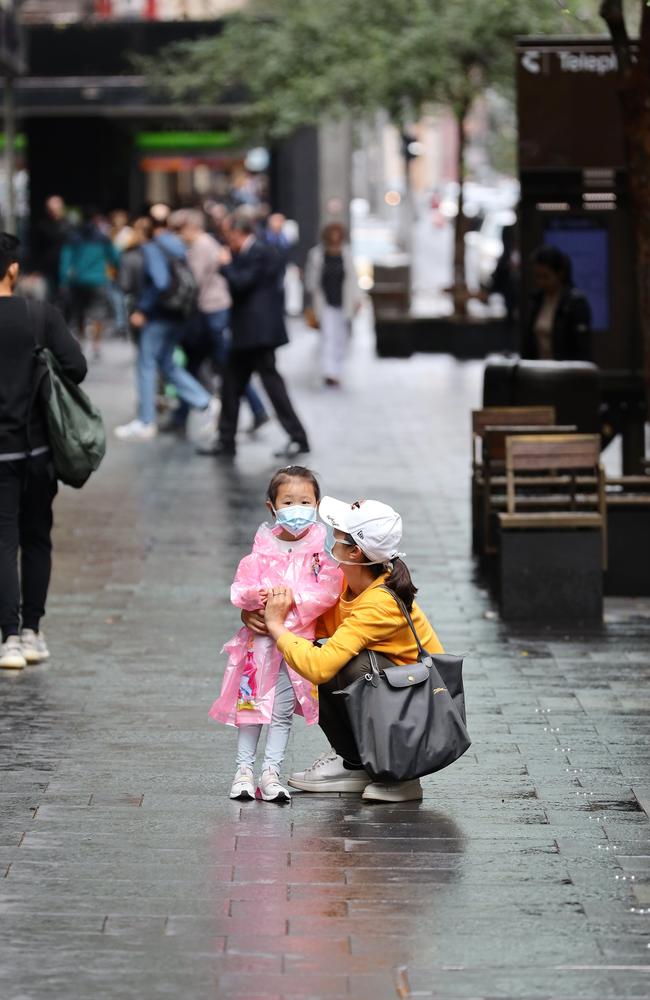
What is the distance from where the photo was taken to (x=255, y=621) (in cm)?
632

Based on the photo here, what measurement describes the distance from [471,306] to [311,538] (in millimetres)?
30901

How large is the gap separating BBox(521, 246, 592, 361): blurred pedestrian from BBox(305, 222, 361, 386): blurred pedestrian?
376 inches

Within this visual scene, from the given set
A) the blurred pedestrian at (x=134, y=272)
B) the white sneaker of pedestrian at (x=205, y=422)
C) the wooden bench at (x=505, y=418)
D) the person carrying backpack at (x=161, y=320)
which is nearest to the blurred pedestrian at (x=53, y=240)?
the white sneaker of pedestrian at (x=205, y=422)

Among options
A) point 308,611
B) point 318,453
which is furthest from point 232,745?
point 318,453

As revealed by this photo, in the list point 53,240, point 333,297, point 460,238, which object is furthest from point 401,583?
point 53,240

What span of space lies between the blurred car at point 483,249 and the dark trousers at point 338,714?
31.7 m

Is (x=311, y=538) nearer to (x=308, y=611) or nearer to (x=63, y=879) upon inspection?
(x=308, y=611)

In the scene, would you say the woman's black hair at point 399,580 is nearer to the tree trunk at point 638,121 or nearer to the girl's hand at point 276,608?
the girl's hand at point 276,608

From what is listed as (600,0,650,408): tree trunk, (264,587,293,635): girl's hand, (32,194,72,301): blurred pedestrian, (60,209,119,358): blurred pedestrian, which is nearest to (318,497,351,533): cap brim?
(264,587,293,635): girl's hand

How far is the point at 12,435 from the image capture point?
8.23 metres

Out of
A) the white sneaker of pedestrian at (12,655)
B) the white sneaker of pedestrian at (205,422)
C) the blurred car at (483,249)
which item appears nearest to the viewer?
the white sneaker of pedestrian at (12,655)

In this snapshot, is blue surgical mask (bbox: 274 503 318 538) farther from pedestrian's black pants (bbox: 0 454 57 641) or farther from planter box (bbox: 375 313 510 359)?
planter box (bbox: 375 313 510 359)

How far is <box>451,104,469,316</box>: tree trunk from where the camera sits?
90.3ft

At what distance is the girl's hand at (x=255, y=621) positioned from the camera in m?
6.31
